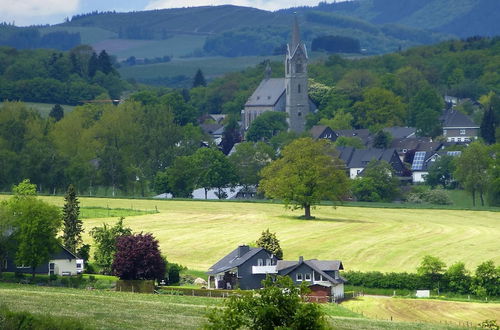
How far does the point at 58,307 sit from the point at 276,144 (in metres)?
125

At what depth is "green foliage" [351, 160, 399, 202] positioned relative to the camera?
141750mm

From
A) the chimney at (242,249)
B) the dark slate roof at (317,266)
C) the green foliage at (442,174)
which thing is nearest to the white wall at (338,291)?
the dark slate roof at (317,266)

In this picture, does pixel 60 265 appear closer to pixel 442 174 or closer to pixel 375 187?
pixel 375 187

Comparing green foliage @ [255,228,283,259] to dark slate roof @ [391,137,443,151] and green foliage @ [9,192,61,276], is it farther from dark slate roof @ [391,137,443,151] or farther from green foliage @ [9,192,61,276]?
dark slate roof @ [391,137,443,151]

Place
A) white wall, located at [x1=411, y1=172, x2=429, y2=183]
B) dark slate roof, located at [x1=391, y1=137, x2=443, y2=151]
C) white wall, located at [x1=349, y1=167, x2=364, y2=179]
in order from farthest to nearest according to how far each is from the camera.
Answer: dark slate roof, located at [x1=391, y1=137, x2=443, y2=151], white wall, located at [x1=411, y1=172, x2=429, y2=183], white wall, located at [x1=349, y1=167, x2=364, y2=179]

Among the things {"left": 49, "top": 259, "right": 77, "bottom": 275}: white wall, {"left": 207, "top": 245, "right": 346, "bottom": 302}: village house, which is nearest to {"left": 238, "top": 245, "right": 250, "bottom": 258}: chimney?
{"left": 207, "top": 245, "right": 346, "bottom": 302}: village house

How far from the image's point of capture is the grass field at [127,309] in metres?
60.0

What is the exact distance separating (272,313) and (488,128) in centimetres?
14681

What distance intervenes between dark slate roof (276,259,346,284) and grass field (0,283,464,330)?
25.6 ft

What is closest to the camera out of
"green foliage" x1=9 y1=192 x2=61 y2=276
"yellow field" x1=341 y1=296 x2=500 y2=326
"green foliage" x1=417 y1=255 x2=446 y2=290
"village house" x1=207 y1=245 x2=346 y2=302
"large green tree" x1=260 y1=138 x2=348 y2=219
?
"yellow field" x1=341 y1=296 x2=500 y2=326

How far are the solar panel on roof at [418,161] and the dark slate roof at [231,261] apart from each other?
276 ft

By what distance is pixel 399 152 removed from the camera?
182500 mm

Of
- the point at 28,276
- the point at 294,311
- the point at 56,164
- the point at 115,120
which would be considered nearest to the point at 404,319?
the point at 28,276

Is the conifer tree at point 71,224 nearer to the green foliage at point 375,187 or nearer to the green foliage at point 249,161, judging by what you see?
the green foliage at point 375,187
